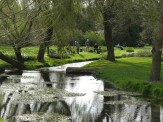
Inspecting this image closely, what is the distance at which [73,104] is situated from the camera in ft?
59.3

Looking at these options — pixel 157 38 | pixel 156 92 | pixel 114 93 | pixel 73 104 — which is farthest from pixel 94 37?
pixel 73 104

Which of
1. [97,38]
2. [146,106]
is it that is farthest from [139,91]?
[97,38]

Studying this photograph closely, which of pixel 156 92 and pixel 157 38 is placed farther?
pixel 157 38

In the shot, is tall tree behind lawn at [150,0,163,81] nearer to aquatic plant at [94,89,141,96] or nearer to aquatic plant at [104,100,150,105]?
aquatic plant at [94,89,141,96]

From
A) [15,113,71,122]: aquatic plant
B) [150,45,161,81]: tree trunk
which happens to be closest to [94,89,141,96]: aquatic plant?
[150,45,161,81]: tree trunk

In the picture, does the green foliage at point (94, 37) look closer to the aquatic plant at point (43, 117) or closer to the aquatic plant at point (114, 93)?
the aquatic plant at point (114, 93)

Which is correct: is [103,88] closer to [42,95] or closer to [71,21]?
[42,95]

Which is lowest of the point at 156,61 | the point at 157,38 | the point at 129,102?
the point at 129,102

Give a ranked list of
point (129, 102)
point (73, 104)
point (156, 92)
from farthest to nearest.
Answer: point (156, 92)
point (129, 102)
point (73, 104)

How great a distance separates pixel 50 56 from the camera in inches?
1811

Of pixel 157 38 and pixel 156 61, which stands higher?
pixel 157 38

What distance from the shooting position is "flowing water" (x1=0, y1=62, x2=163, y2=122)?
15195 mm

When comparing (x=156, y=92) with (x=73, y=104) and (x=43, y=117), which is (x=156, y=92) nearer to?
(x=73, y=104)

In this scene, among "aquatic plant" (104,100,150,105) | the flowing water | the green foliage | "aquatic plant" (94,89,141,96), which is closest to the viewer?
the flowing water
